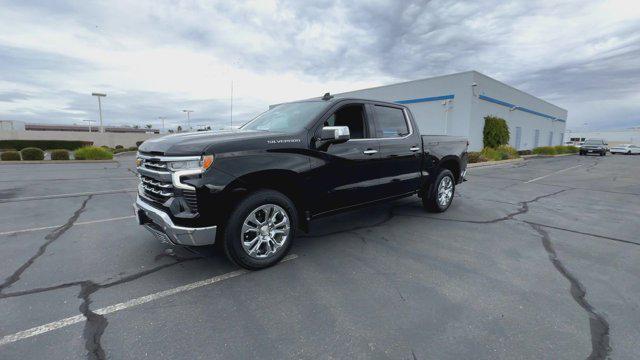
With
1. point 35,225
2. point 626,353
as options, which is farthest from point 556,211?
point 35,225

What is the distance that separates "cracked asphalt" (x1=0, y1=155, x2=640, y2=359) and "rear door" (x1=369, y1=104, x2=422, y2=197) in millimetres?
746

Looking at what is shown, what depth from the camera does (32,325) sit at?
2.58m

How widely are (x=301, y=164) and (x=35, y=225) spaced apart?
4941 mm

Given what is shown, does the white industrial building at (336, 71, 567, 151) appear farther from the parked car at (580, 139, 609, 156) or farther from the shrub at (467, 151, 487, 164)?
the parked car at (580, 139, 609, 156)

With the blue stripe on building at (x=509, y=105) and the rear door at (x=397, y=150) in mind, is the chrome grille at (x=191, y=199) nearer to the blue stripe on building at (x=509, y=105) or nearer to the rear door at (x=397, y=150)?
the rear door at (x=397, y=150)

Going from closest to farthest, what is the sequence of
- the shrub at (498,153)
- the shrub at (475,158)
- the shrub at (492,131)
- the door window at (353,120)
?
the door window at (353,120) < the shrub at (475,158) < the shrub at (498,153) < the shrub at (492,131)

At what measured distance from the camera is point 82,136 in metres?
47.0

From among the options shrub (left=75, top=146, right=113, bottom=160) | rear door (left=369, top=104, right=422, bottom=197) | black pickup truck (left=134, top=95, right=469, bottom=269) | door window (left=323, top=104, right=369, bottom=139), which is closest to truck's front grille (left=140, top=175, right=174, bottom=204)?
black pickup truck (left=134, top=95, right=469, bottom=269)

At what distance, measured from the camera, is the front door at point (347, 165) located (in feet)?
13.2

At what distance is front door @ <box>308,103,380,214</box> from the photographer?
4020mm

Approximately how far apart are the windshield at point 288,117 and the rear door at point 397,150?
0.98 metres

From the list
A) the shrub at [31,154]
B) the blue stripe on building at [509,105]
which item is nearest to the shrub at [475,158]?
the blue stripe on building at [509,105]

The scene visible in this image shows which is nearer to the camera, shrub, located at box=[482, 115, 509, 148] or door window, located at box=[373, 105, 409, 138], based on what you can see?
door window, located at box=[373, 105, 409, 138]

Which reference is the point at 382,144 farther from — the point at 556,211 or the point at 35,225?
the point at 35,225
